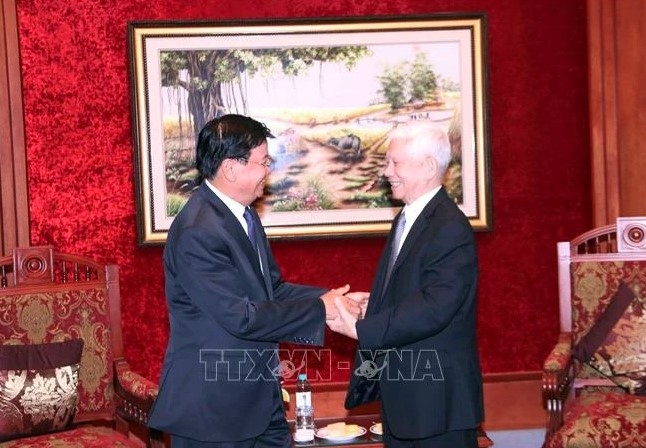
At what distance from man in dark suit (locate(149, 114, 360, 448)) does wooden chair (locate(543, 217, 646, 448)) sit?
4.24 feet

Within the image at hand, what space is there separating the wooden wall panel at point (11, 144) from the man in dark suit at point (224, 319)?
209 centimetres

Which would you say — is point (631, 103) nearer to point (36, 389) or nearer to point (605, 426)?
point (605, 426)

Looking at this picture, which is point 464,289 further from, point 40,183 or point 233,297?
point 40,183

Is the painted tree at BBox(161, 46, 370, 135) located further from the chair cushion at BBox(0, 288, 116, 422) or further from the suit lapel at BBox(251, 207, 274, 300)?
the suit lapel at BBox(251, 207, 274, 300)

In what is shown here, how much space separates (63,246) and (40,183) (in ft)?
1.20

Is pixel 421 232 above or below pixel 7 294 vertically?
above

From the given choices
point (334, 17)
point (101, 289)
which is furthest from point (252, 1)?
point (101, 289)

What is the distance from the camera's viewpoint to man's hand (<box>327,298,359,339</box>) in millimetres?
3186

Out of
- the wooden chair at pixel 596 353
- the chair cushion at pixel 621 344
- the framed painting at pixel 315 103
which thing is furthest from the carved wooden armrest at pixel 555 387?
the framed painting at pixel 315 103

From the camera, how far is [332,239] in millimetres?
4973

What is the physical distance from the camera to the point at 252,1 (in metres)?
4.86

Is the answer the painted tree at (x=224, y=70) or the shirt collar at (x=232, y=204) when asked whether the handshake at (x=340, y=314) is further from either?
the painted tree at (x=224, y=70)

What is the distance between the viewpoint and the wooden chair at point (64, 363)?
11.9 feet

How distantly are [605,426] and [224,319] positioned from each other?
171cm
